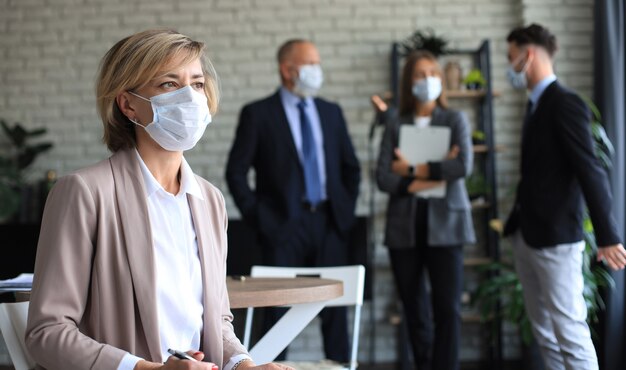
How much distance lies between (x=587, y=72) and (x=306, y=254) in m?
2.46

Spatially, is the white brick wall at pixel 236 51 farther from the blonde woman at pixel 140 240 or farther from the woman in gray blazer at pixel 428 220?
the blonde woman at pixel 140 240

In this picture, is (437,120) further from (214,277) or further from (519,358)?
(214,277)

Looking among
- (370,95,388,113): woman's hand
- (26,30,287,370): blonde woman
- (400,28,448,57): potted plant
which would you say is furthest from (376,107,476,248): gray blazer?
(26,30,287,370): blonde woman

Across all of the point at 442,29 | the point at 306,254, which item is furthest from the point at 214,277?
the point at 442,29

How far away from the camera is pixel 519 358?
18.9 ft

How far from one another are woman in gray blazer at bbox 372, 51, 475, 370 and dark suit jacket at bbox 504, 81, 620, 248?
1.61 feet

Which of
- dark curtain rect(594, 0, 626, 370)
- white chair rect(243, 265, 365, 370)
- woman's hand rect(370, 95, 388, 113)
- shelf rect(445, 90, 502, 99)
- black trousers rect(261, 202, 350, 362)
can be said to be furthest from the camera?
shelf rect(445, 90, 502, 99)

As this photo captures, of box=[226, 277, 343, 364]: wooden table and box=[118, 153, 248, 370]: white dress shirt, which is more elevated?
box=[118, 153, 248, 370]: white dress shirt

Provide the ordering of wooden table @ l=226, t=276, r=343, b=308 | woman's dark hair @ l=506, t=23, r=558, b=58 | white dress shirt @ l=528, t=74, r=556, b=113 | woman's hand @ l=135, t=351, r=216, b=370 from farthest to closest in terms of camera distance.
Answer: woman's dark hair @ l=506, t=23, r=558, b=58
white dress shirt @ l=528, t=74, r=556, b=113
wooden table @ l=226, t=276, r=343, b=308
woman's hand @ l=135, t=351, r=216, b=370

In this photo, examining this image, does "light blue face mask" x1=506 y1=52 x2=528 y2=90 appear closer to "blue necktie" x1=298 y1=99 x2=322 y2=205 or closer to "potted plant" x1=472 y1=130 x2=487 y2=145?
"blue necktie" x1=298 y1=99 x2=322 y2=205

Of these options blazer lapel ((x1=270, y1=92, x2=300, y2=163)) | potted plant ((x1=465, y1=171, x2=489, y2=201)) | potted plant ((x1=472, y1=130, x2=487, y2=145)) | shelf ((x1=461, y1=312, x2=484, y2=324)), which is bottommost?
shelf ((x1=461, y1=312, x2=484, y2=324))

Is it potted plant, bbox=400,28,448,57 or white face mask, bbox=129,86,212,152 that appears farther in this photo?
potted plant, bbox=400,28,448,57

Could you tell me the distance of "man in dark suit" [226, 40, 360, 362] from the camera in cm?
434

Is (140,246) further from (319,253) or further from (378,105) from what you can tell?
(378,105)
